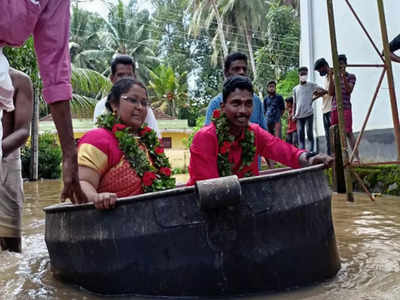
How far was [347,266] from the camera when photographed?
3.42 m

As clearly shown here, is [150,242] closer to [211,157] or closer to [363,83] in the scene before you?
[211,157]

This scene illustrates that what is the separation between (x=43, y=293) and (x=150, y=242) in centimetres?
86

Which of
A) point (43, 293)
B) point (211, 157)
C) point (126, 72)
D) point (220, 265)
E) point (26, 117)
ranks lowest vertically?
point (43, 293)

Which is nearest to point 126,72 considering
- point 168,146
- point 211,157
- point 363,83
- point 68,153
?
point 211,157

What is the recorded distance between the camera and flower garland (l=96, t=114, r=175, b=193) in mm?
3498

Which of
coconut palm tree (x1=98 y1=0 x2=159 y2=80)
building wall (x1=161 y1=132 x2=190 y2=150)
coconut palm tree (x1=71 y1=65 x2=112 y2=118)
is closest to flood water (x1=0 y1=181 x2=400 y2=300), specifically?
coconut palm tree (x1=71 y1=65 x2=112 y2=118)

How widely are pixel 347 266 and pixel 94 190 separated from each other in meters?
1.72

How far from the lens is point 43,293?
315 centimetres

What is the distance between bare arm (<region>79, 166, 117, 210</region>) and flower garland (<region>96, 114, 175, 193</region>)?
28cm

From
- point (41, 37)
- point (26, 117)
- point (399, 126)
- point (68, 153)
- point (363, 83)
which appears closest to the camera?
point (41, 37)

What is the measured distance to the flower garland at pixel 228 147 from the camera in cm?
357

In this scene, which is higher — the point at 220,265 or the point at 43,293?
the point at 220,265

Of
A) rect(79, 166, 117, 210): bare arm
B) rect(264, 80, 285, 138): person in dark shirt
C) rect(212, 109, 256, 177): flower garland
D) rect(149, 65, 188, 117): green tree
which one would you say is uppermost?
rect(149, 65, 188, 117): green tree

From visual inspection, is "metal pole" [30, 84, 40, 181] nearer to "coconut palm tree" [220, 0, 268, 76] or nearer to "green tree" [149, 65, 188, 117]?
"coconut palm tree" [220, 0, 268, 76]
